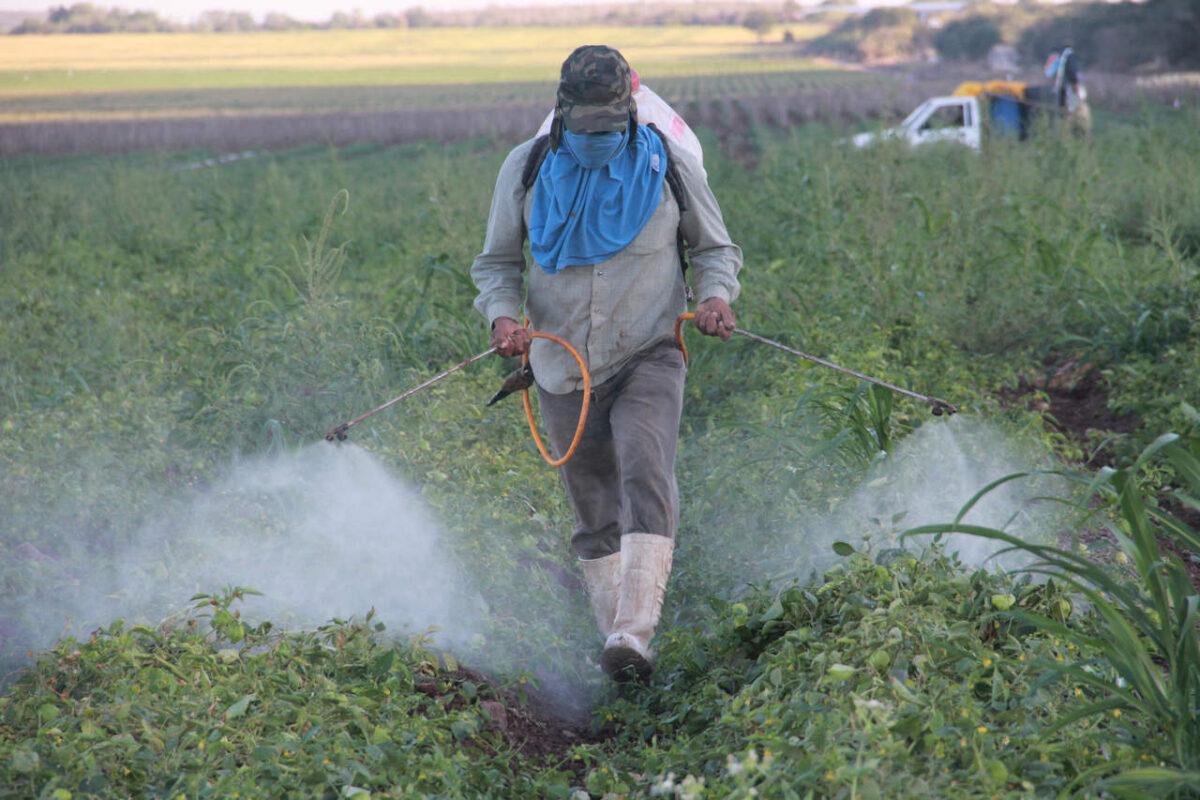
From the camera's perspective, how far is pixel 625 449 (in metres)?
3.66

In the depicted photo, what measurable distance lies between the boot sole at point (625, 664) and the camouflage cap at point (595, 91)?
150 cm

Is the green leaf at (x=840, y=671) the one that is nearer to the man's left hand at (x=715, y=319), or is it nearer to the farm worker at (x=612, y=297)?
the farm worker at (x=612, y=297)

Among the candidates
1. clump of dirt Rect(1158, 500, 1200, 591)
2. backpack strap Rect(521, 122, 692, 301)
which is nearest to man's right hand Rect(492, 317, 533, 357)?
backpack strap Rect(521, 122, 692, 301)

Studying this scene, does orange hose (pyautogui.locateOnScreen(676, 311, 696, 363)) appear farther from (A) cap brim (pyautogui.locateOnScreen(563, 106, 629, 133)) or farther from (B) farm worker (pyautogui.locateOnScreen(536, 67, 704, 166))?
(A) cap brim (pyautogui.locateOnScreen(563, 106, 629, 133))

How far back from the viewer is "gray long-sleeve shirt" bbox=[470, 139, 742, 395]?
3.74 meters

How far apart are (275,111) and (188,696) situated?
36.1 metres

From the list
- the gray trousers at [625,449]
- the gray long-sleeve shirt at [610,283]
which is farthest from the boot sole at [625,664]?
the gray long-sleeve shirt at [610,283]

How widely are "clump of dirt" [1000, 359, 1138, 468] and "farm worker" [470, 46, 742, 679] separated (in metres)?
2.36

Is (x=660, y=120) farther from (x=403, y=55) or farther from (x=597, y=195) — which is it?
(x=403, y=55)

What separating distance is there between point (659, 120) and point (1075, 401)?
135 inches

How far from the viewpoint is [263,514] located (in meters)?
4.47

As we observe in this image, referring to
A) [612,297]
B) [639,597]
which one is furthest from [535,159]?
[639,597]

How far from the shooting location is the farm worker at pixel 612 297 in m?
3.61

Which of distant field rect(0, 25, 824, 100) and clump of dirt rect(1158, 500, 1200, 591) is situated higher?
distant field rect(0, 25, 824, 100)
